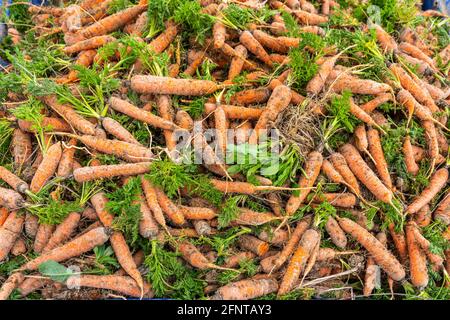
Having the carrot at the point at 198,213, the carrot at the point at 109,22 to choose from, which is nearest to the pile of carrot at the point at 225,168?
the carrot at the point at 198,213

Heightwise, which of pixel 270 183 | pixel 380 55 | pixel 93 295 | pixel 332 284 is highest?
pixel 380 55

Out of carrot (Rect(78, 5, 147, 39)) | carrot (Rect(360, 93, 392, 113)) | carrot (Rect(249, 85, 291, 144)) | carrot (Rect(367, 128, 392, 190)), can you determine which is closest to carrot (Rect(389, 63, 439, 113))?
carrot (Rect(360, 93, 392, 113))

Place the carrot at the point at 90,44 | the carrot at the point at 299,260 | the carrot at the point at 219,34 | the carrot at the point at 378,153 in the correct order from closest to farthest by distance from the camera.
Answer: the carrot at the point at 299,260, the carrot at the point at 378,153, the carrot at the point at 219,34, the carrot at the point at 90,44

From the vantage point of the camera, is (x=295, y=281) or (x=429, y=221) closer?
(x=295, y=281)

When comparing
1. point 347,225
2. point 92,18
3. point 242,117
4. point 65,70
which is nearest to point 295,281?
point 347,225

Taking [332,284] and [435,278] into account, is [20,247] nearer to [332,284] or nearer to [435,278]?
[332,284]

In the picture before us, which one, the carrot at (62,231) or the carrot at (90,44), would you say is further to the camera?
the carrot at (90,44)

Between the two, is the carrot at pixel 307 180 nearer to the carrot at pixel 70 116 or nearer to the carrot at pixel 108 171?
the carrot at pixel 108 171
